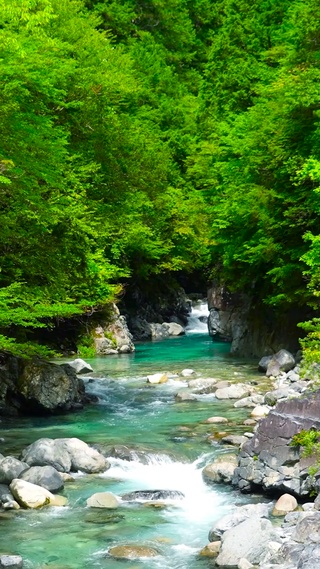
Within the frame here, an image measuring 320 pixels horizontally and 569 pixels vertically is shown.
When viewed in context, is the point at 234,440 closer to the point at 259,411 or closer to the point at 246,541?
the point at 259,411

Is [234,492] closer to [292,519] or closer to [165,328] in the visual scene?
[292,519]

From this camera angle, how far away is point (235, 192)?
26578 mm

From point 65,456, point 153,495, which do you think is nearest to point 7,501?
point 65,456

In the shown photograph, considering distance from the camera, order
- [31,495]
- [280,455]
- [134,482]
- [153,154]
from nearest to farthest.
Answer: [31,495] < [280,455] < [134,482] < [153,154]

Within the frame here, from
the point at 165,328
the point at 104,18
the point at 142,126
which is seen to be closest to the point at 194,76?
the point at 104,18

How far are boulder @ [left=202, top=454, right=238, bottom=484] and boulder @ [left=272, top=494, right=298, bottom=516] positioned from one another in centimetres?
156

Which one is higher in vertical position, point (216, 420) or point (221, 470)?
point (216, 420)

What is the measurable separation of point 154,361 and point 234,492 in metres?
A: 15.2

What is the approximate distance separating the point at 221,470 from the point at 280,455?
1343 millimetres

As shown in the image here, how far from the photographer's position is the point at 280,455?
11.7 m

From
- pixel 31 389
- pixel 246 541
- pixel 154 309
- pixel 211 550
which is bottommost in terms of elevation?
pixel 211 550

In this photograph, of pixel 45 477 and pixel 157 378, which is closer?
pixel 45 477

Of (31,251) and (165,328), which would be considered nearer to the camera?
(31,251)

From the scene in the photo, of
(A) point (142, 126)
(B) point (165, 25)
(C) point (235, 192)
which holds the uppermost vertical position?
(B) point (165, 25)
